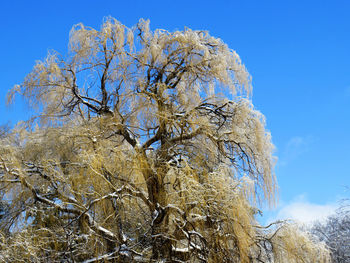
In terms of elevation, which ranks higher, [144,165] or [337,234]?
[337,234]

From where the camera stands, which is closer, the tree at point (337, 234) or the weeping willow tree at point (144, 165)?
the weeping willow tree at point (144, 165)

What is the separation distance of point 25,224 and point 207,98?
3.71 m

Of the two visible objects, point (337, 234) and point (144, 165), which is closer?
point (144, 165)

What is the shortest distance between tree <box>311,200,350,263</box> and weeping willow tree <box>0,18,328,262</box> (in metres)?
3.83

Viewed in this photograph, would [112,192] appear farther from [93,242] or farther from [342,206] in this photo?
[342,206]

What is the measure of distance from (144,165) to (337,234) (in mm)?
7263

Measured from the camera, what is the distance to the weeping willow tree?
5570 mm

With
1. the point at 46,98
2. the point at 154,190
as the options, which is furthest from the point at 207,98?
the point at 46,98

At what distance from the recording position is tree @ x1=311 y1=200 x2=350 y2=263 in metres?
10.0

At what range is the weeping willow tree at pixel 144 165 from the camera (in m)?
5.57

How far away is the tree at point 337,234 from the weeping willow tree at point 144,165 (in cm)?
383

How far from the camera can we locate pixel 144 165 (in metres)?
6.30

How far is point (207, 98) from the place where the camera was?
7398mm

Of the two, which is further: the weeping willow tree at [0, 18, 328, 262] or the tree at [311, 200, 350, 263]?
the tree at [311, 200, 350, 263]
